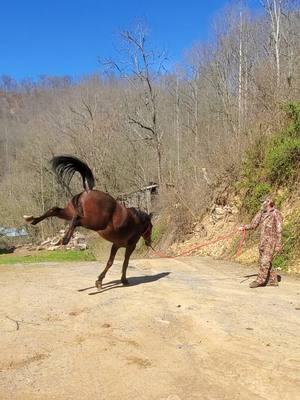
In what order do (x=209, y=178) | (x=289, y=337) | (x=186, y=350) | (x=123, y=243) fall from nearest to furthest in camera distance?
(x=186, y=350), (x=289, y=337), (x=123, y=243), (x=209, y=178)

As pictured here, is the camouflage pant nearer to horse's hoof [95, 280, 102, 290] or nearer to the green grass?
horse's hoof [95, 280, 102, 290]

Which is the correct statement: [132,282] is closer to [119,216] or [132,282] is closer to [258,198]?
[119,216]

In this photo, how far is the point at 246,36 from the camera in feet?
134

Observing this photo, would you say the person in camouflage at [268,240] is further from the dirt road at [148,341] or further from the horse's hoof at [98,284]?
the horse's hoof at [98,284]

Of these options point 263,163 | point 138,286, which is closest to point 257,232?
point 263,163

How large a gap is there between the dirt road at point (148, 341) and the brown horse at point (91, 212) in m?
1.22

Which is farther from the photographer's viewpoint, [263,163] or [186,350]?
[263,163]

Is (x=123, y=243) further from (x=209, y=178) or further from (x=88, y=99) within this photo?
(x=88, y=99)

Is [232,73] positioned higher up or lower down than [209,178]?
higher up

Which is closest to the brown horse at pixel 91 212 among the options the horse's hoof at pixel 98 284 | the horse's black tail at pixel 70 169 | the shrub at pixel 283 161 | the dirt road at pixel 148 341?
the horse's black tail at pixel 70 169

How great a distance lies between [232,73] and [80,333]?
38021mm

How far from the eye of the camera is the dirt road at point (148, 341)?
540 centimetres

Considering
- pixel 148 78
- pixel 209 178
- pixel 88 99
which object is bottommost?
pixel 209 178

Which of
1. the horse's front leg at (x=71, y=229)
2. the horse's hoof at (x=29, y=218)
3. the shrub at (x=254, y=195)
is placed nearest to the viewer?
the horse's hoof at (x=29, y=218)
